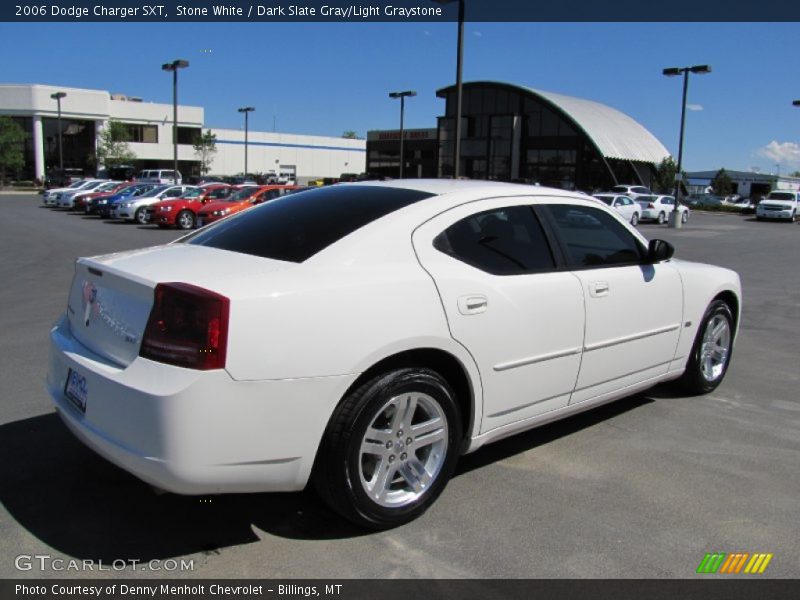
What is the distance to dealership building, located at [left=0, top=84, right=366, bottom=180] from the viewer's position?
221 ft

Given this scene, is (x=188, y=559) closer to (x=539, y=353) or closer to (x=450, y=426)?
(x=450, y=426)

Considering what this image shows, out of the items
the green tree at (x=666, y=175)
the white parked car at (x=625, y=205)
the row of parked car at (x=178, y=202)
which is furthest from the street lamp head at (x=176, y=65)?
the green tree at (x=666, y=175)

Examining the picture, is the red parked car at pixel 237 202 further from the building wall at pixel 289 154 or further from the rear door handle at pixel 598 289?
the building wall at pixel 289 154

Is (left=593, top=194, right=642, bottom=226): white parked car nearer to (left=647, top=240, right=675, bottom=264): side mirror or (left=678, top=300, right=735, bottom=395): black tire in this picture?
(left=678, top=300, right=735, bottom=395): black tire

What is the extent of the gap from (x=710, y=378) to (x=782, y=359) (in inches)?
72.5

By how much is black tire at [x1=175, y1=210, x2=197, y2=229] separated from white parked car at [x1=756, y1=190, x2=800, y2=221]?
33915mm

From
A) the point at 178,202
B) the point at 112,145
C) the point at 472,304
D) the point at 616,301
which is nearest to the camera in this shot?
the point at 472,304

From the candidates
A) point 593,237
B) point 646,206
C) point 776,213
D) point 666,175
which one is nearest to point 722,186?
point 666,175

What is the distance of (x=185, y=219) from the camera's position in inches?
931

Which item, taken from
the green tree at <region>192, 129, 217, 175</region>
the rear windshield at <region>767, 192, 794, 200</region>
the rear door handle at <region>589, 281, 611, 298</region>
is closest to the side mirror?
the rear door handle at <region>589, 281, 611, 298</region>

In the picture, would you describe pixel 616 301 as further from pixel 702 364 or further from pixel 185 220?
pixel 185 220

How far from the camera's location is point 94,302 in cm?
332

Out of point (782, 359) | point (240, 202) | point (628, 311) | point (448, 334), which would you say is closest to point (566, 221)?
point (628, 311)

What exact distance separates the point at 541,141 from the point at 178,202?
4858 centimetres
